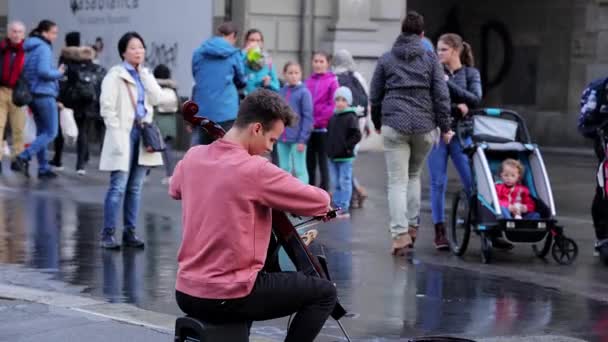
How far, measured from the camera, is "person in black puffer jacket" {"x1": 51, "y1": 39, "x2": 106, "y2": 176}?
17.0m

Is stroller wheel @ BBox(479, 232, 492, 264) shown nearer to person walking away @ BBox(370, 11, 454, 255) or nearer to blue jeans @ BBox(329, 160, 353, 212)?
person walking away @ BBox(370, 11, 454, 255)

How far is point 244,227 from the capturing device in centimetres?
558

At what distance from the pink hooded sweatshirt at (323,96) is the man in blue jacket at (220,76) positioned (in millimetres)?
1005

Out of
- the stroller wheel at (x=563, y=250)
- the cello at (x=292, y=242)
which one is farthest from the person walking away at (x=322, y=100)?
the cello at (x=292, y=242)

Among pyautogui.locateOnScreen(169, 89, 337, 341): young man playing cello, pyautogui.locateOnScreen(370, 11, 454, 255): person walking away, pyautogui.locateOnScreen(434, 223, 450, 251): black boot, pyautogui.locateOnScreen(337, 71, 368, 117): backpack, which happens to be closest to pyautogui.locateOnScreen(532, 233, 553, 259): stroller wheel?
pyautogui.locateOnScreen(434, 223, 450, 251): black boot

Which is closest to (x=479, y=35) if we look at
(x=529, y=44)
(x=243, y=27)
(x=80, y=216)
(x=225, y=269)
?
(x=529, y=44)

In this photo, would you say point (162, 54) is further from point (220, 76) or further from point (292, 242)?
point (292, 242)

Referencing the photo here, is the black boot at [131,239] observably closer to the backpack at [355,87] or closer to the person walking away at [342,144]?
the person walking away at [342,144]

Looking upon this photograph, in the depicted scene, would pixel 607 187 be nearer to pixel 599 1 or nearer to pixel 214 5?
pixel 214 5

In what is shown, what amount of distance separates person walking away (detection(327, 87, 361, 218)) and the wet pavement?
34 centimetres

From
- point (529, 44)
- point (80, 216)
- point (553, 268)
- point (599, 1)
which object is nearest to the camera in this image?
point (553, 268)

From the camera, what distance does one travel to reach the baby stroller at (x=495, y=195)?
10.4 meters

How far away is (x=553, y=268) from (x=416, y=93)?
173cm

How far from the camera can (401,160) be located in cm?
1059
